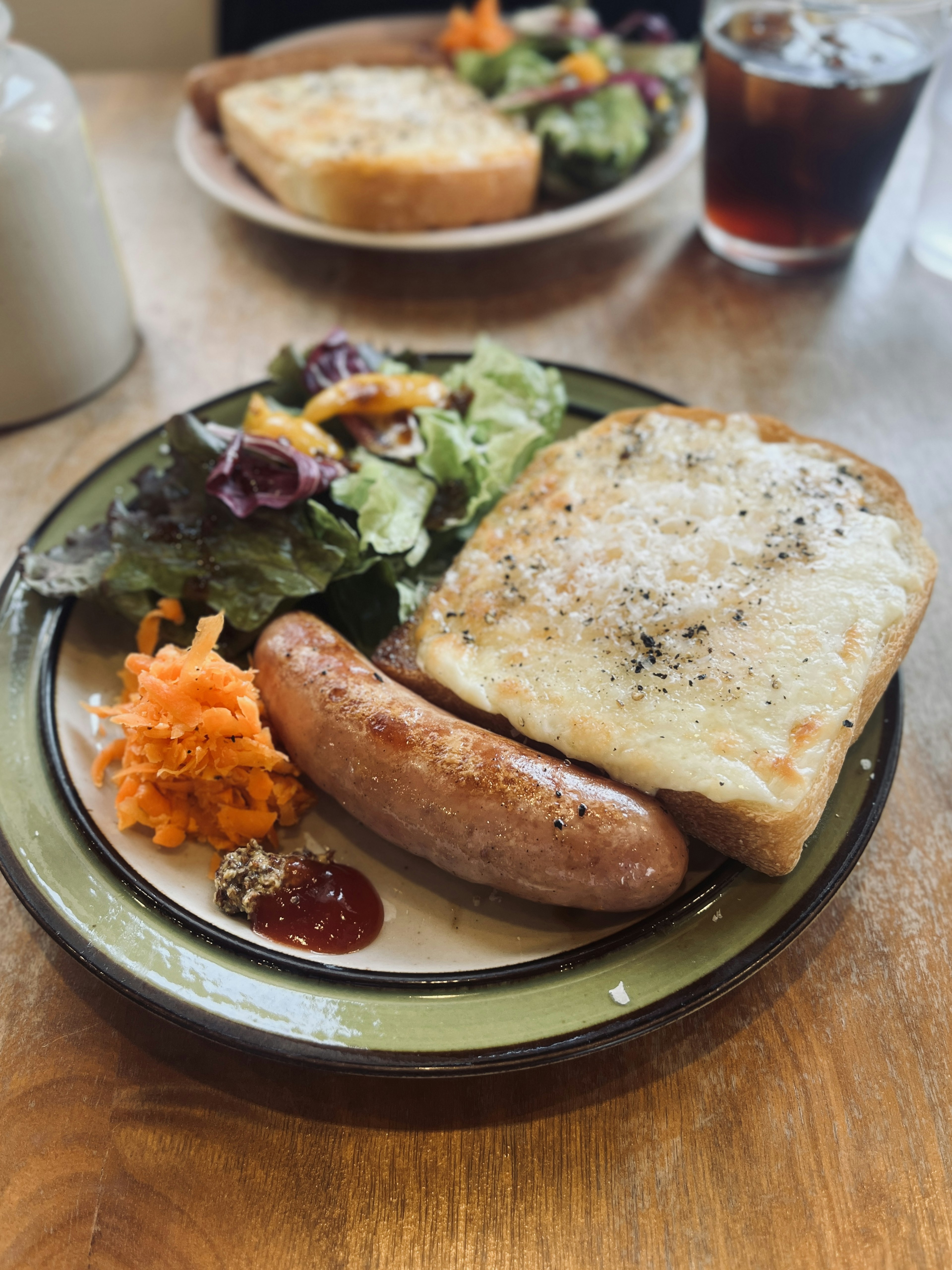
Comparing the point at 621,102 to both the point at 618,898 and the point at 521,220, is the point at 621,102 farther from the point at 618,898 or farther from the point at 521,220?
the point at 618,898

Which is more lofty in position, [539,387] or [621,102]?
[621,102]

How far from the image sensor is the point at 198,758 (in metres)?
1.75

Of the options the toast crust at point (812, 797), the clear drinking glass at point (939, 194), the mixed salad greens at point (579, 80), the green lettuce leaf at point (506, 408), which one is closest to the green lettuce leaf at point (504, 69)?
the mixed salad greens at point (579, 80)

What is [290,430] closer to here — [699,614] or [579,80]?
[699,614]

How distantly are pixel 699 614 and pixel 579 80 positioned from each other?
9.75ft

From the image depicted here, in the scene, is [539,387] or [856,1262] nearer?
[856,1262]

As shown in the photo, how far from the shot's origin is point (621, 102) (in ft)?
11.9

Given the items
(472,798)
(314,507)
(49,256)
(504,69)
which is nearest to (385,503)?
(314,507)

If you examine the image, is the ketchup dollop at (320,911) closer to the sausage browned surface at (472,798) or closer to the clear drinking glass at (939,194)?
the sausage browned surface at (472,798)

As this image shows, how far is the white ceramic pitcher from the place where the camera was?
2.53 metres

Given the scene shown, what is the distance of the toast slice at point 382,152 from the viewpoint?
3293 millimetres

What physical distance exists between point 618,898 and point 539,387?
1517mm

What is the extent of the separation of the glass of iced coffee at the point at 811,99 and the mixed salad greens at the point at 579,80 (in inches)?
15.5

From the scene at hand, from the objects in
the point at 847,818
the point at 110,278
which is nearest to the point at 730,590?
the point at 847,818
